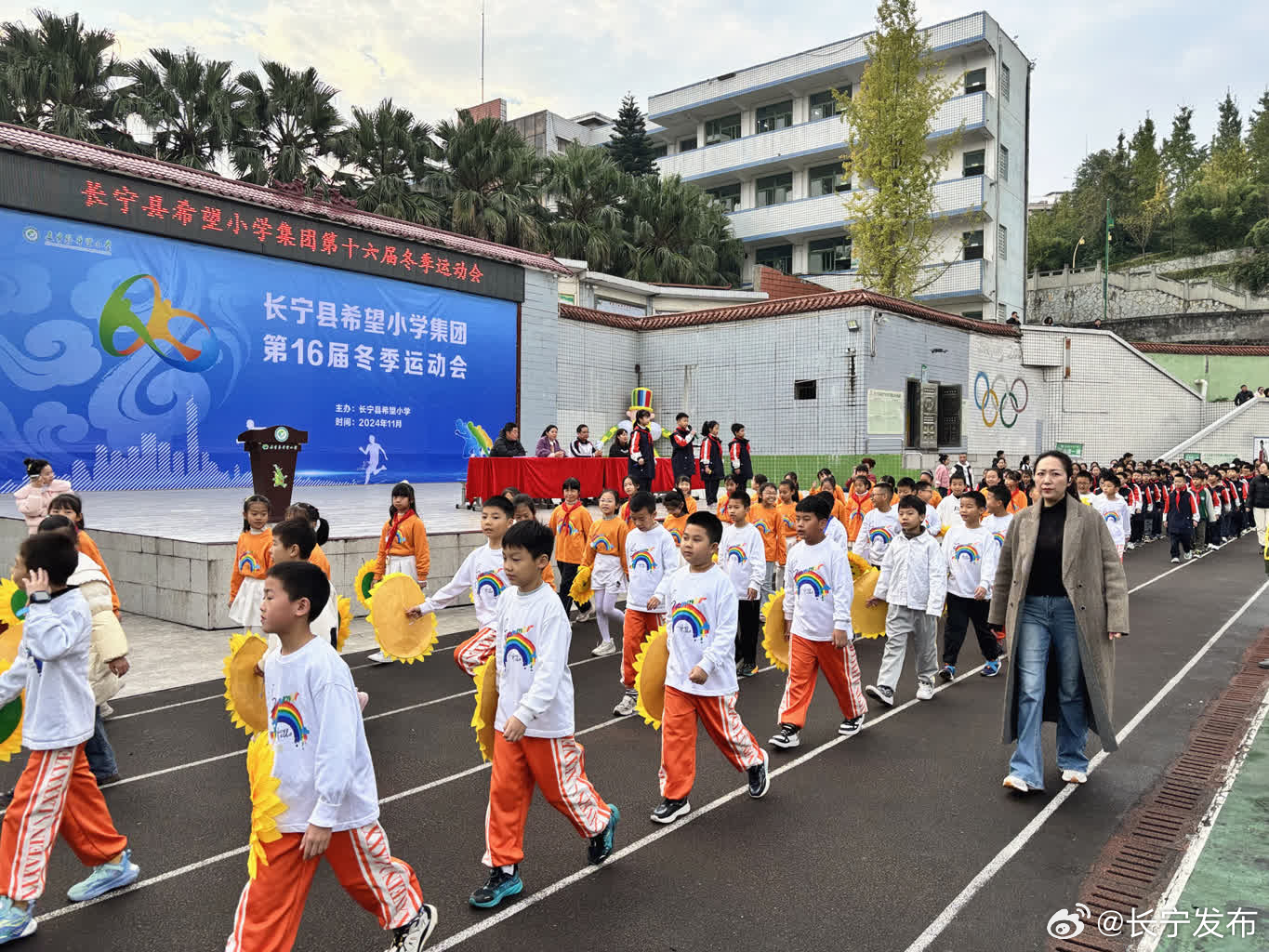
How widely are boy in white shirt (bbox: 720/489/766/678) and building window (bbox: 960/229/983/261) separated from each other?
31953 millimetres

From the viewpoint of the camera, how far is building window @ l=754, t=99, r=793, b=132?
4050 centimetres

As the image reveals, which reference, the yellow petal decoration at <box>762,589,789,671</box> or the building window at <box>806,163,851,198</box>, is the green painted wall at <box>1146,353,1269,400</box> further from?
the yellow petal decoration at <box>762,589,789,671</box>

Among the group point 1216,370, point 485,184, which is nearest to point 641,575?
point 485,184

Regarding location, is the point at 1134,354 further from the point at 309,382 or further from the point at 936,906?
the point at 936,906

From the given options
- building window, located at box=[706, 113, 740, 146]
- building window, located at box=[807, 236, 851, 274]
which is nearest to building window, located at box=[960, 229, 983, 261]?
building window, located at box=[807, 236, 851, 274]

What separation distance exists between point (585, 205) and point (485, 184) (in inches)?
218

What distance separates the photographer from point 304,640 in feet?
10.4

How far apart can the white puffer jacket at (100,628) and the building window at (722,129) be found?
41.1 meters

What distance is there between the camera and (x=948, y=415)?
76.5 ft

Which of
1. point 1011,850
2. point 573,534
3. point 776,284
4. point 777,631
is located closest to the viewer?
point 1011,850

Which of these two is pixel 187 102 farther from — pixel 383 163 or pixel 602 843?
pixel 602 843

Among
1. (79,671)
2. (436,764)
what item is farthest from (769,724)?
(79,671)

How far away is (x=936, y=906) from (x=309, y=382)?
15226mm

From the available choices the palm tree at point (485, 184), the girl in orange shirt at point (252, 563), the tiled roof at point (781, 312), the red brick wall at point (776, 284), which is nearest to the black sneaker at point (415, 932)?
the girl in orange shirt at point (252, 563)
